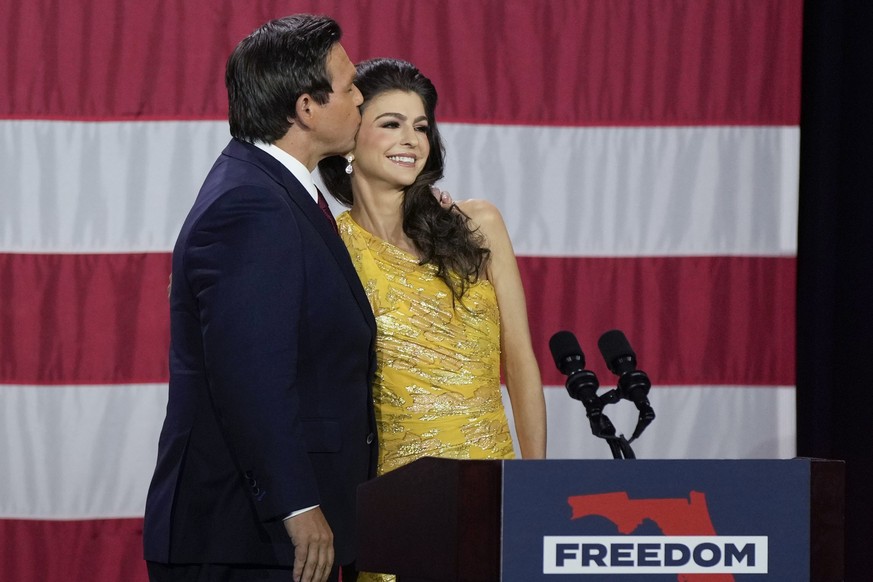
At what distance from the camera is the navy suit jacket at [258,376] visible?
143cm

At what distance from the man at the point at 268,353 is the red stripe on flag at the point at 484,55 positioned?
1.14m

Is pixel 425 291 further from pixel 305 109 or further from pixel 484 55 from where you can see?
pixel 484 55

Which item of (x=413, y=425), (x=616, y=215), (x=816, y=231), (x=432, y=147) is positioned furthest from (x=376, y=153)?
(x=816, y=231)

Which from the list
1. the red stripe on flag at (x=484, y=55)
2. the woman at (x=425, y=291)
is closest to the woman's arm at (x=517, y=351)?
the woman at (x=425, y=291)

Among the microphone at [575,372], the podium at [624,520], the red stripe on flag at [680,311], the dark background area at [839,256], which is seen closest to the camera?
the podium at [624,520]

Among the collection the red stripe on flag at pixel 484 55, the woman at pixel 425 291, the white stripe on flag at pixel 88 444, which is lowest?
the white stripe on flag at pixel 88 444

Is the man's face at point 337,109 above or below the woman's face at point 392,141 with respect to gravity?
below

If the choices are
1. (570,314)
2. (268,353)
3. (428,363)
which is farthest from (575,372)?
(570,314)

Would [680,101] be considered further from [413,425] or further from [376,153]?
[413,425]

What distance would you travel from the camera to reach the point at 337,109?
1.68 meters

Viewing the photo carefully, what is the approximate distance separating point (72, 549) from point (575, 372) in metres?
1.87

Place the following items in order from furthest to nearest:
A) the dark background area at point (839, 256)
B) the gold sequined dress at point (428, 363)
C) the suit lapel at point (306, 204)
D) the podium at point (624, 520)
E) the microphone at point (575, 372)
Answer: the dark background area at point (839, 256) → the gold sequined dress at point (428, 363) → the suit lapel at point (306, 204) → the microphone at point (575, 372) → the podium at point (624, 520)

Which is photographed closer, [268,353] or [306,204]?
[268,353]

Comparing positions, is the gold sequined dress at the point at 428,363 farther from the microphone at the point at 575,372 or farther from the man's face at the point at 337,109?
the microphone at the point at 575,372
